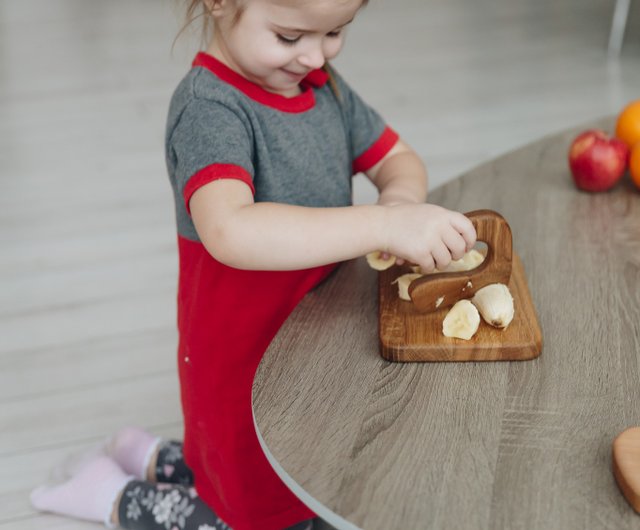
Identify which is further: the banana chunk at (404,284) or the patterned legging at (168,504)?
the patterned legging at (168,504)

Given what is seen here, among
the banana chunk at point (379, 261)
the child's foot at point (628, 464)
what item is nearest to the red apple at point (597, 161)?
the banana chunk at point (379, 261)

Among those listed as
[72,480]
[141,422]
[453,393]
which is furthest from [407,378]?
[141,422]

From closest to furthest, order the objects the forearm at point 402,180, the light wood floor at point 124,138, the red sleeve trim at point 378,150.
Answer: the forearm at point 402,180, the red sleeve trim at point 378,150, the light wood floor at point 124,138

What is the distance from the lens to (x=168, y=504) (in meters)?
1.56

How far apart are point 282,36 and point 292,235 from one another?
0.84 feet

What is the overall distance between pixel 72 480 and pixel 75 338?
587mm

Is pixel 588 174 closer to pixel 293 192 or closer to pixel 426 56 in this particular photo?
pixel 293 192

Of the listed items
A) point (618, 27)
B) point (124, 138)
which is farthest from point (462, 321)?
point (618, 27)

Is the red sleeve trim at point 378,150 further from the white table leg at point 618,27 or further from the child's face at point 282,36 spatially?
the white table leg at point 618,27

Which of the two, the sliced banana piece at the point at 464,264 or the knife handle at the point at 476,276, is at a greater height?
the knife handle at the point at 476,276

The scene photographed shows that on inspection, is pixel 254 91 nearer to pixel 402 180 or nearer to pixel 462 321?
pixel 402 180

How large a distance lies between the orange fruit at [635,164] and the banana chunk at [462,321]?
0.49 meters

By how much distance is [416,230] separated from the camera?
3.51ft

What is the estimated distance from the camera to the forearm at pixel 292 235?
1065 millimetres
